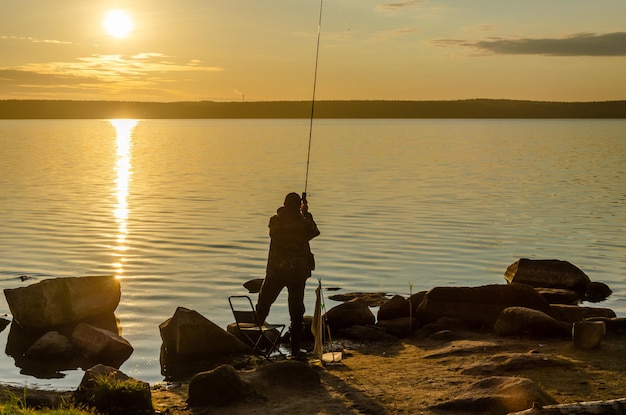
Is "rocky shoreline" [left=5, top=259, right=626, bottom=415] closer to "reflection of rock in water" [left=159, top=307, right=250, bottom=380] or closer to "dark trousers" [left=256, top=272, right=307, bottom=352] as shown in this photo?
"reflection of rock in water" [left=159, top=307, right=250, bottom=380]

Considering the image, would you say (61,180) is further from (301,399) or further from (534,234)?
(301,399)

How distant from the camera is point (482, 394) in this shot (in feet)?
35.9

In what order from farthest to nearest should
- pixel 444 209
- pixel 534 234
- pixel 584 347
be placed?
pixel 444 209
pixel 534 234
pixel 584 347

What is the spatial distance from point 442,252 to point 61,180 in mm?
34637

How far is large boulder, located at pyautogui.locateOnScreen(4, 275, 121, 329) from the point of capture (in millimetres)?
17141

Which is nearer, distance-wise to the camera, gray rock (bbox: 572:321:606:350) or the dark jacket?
gray rock (bbox: 572:321:606:350)

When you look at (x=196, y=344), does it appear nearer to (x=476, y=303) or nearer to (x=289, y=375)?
(x=289, y=375)

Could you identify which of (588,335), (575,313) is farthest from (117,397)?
(575,313)

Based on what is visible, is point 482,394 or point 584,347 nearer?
point 482,394

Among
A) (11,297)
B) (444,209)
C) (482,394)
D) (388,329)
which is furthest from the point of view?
(444,209)

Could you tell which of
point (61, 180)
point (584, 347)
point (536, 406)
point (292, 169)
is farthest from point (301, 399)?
point (292, 169)

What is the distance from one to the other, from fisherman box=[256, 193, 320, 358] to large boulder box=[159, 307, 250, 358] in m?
1.64

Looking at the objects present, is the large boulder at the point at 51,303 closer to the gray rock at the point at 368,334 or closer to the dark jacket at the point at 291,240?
the gray rock at the point at 368,334

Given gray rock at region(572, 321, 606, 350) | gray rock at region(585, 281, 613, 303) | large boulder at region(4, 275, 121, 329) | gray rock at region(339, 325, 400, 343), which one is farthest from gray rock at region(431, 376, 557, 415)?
gray rock at region(585, 281, 613, 303)
